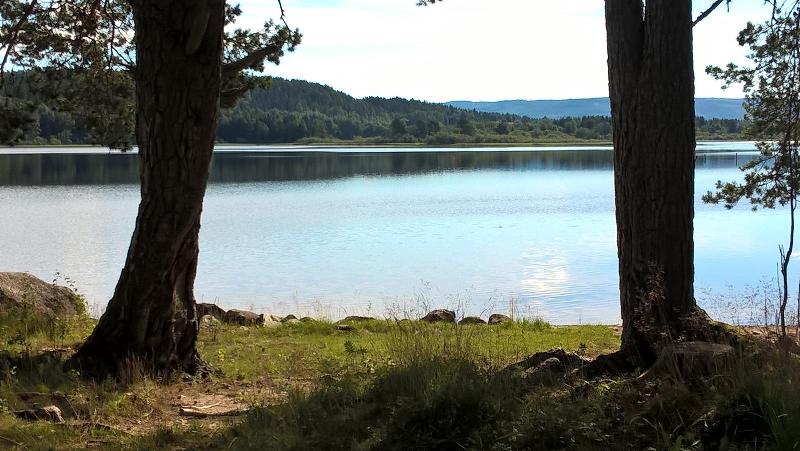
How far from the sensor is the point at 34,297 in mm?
9414

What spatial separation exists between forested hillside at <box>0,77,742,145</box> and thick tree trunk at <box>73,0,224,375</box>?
11133cm

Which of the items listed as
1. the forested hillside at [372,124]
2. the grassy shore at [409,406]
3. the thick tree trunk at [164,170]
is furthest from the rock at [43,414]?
the forested hillside at [372,124]

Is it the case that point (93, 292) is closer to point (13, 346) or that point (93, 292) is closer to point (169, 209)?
point (13, 346)

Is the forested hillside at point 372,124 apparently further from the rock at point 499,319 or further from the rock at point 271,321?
the rock at point 499,319

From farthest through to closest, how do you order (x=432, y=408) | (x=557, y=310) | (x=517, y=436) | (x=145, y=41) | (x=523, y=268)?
1. (x=523, y=268)
2. (x=557, y=310)
3. (x=145, y=41)
4. (x=432, y=408)
5. (x=517, y=436)

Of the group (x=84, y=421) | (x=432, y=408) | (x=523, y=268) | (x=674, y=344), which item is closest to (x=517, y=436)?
(x=432, y=408)

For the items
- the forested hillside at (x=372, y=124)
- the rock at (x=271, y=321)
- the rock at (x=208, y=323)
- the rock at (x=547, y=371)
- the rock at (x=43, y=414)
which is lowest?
the rock at (x=271, y=321)

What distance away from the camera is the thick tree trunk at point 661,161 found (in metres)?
6.63

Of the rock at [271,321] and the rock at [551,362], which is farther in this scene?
the rock at [271,321]

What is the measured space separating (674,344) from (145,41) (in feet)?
15.3

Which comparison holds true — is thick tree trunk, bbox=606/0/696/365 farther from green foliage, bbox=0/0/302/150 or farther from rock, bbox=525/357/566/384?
green foliage, bbox=0/0/302/150

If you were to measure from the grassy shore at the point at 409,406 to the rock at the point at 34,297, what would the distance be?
178 centimetres

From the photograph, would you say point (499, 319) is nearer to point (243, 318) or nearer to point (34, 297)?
point (243, 318)

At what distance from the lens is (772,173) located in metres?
14.2
